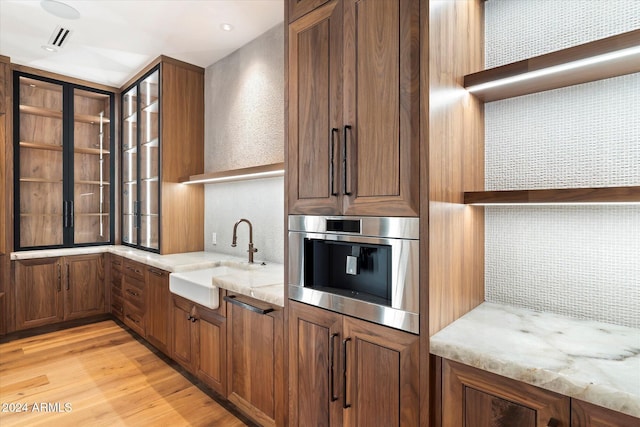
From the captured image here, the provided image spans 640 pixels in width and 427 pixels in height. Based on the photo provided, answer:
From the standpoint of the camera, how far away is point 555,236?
151cm

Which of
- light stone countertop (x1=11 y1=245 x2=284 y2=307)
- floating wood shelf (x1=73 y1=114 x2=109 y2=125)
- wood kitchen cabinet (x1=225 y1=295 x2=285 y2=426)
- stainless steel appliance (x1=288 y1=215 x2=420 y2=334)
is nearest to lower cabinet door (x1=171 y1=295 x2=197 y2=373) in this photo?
light stone countertop (x1=11 y1=245 x2=284 y2=307)

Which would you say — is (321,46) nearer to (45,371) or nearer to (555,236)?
(555,236)

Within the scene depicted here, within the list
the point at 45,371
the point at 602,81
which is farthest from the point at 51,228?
the point at 602,81

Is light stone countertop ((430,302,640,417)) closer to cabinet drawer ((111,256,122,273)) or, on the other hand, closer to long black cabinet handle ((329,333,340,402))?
long black cabinet handle ((329,333,340,402))

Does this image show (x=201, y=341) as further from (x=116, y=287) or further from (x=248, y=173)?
(x=116, y=287)

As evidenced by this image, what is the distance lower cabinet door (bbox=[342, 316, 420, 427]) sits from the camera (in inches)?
49.8

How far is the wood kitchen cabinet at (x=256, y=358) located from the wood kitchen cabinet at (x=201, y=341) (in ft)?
0.35

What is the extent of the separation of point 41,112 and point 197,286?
10.5 feet

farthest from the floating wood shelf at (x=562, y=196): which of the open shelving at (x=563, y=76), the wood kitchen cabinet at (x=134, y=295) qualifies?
the wood kitchen cabinet at (x=134, y=295)

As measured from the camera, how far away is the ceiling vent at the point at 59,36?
9.47 feet

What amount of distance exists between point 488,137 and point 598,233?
0.62m

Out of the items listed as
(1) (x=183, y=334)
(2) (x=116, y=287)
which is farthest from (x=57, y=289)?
(1) (x=183, y=334)

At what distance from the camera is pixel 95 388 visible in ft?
8.53

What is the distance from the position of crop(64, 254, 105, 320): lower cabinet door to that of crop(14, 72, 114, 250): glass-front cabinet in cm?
32
